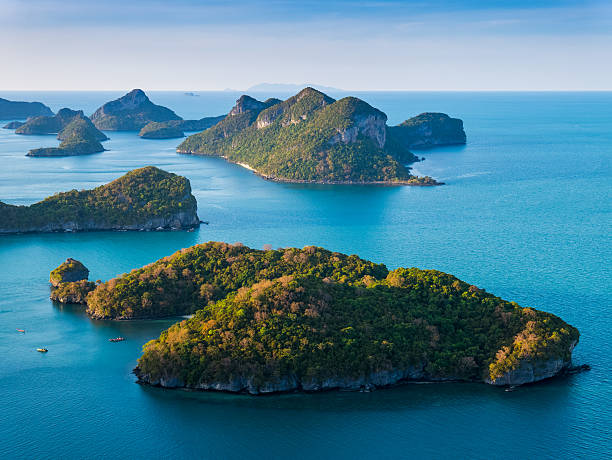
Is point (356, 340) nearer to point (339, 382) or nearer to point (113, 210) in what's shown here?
point (339, 382)

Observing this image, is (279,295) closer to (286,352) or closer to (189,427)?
(286,352)

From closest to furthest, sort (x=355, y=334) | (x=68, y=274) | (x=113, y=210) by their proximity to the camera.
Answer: (x=355, y=334), (x=68, y=274), (x=113, y=210)

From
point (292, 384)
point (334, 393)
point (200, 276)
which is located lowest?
point (334, 393)

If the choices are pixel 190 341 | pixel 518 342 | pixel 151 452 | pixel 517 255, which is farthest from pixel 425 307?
pixel 517 255

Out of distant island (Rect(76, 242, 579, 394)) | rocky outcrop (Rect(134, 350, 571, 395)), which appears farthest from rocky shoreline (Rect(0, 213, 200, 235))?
rocky outcrop (Rect(134, 350, 571, 395))

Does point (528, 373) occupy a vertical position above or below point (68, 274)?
below

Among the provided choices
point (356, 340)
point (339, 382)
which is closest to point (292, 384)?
point (339, 382)

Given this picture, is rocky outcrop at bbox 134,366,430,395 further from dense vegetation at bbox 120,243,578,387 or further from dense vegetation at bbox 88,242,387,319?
dense vegetation at bbox 88,242,387,319

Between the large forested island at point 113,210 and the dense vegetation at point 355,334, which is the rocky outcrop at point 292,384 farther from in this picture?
the large forested island at point 113,210

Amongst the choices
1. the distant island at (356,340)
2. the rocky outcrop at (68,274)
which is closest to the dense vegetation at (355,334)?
the distant island at (356,340)
